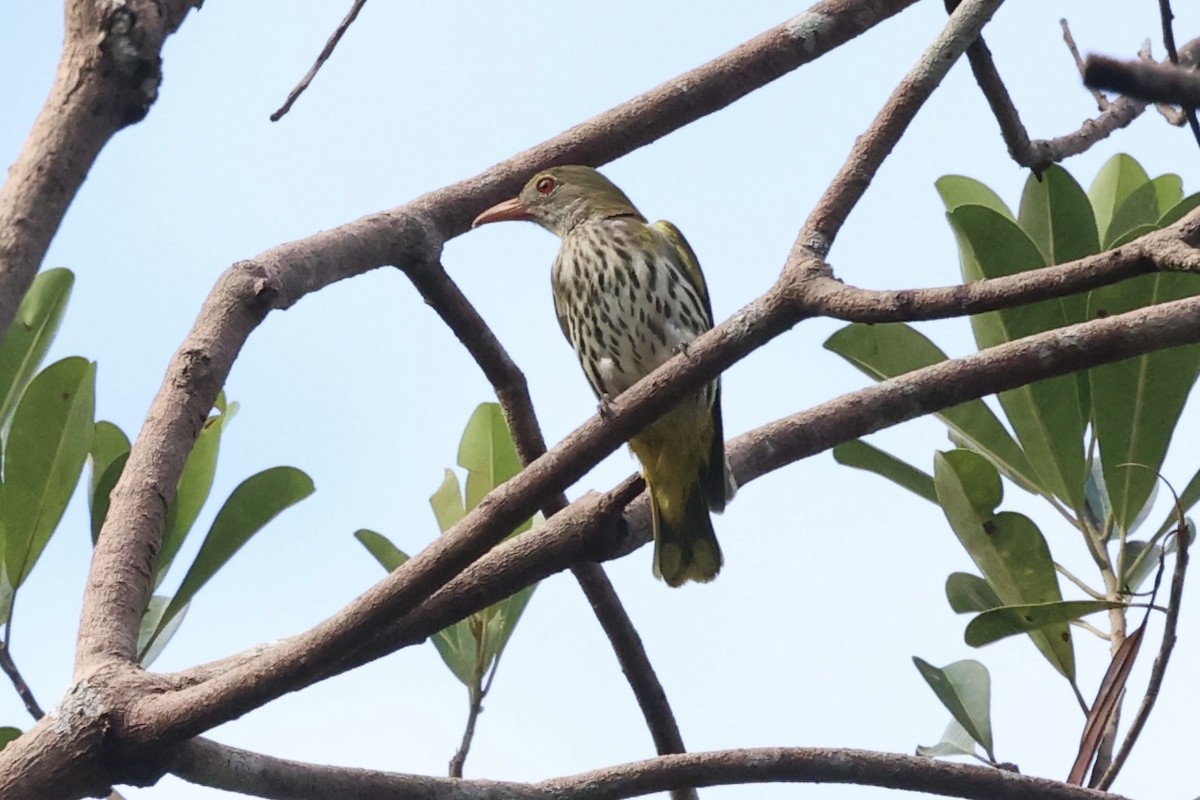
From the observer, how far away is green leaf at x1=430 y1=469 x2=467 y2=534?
3.16 m

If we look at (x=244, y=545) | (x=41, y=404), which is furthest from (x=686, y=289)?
(x=41, y=404)

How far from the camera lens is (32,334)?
2.81 metres

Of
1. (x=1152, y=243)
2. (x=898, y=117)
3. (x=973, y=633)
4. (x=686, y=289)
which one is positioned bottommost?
(x=973, y=633)

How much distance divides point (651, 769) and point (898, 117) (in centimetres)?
106

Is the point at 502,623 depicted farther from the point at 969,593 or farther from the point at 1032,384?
the point at 1032,384

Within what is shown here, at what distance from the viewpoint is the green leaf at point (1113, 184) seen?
3244 mm

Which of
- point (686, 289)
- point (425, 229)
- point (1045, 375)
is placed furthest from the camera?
point (686, 289)

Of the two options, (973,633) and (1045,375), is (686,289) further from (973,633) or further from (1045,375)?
(1045,375)

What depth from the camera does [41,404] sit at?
2.53 m

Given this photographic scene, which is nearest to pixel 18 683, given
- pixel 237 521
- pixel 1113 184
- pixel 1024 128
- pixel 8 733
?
pixel 8 733

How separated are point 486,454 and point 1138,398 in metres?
1.42

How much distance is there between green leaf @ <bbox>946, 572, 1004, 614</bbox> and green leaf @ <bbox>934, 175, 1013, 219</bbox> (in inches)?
37.6

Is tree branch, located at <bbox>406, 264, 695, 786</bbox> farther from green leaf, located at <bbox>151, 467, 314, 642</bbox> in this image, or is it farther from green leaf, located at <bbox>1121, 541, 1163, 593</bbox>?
green leaf, located at <bbox>1121, 541, 1163, 593</bbox>

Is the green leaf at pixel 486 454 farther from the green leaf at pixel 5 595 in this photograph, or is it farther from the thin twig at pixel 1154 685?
the thin twig at pixel 1154 685
